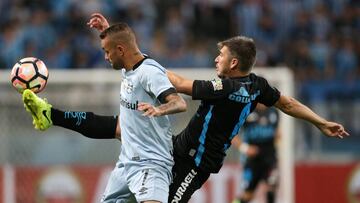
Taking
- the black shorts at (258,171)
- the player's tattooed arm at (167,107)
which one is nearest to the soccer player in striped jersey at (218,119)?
the player's tattooed arm at (167,107)

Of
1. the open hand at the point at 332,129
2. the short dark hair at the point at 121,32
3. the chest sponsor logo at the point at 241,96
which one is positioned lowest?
the open hand at the point at 332,129

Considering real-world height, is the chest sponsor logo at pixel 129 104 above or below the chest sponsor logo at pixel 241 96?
below

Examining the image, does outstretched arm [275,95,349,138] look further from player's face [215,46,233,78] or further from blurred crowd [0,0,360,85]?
blurred crowd [0,0,360,85]

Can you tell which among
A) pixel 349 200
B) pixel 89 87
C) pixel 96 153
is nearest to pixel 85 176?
pixel 96 153

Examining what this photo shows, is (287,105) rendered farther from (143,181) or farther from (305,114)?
(143,181)

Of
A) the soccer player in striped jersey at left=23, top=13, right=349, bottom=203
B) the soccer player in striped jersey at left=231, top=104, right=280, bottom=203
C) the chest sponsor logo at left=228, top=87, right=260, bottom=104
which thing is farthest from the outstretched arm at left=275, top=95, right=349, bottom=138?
the soccer player in striped jersey at left=231, top=104, right=280, bottom=203

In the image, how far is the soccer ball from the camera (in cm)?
730

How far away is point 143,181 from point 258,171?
5542 millimetres

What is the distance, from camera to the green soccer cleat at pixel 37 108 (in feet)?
23.5

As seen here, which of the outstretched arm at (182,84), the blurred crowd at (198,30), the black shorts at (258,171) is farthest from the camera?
the blurred crowd at (198,30)

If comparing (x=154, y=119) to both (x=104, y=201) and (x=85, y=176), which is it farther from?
(x=85, y=176)

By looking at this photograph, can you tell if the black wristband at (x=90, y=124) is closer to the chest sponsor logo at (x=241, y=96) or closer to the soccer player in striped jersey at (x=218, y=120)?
the soccer player in striped jersey at (x=218, y=120)

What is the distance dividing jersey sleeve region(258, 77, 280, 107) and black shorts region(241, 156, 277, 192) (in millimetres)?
4808

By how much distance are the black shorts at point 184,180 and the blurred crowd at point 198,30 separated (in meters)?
7.54
